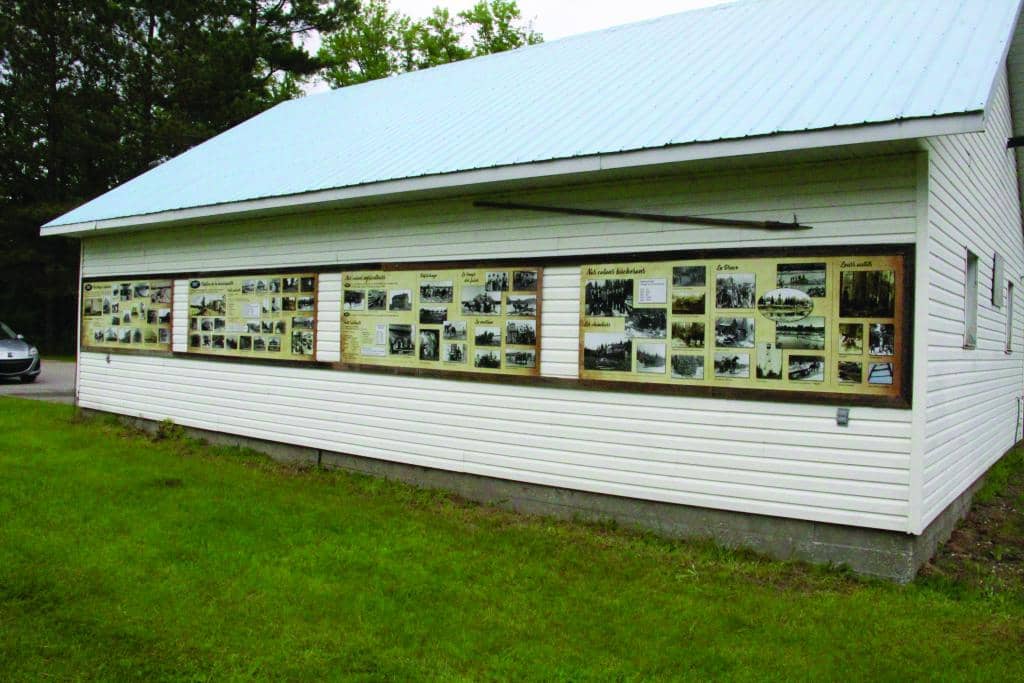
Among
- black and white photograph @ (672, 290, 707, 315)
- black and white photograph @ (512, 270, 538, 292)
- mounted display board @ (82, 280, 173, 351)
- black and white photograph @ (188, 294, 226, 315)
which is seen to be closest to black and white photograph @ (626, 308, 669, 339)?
black and white photograph @ (672, 290, 707, 315)

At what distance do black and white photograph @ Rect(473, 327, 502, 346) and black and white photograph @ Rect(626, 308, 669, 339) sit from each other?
1495 millimetres

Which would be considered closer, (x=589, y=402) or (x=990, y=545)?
(x=990, y=545)

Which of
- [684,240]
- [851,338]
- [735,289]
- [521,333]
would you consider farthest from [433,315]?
[851,338]

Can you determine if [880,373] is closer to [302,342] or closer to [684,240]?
[684,240]

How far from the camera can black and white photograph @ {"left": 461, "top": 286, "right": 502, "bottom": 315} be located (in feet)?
27.3

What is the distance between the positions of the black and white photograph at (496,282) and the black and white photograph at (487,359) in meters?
0.63

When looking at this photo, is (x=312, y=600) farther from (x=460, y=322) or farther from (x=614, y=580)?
(x=460, y=322)

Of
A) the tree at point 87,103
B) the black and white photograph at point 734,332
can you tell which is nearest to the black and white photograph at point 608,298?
the black and white photograph at point 734,332

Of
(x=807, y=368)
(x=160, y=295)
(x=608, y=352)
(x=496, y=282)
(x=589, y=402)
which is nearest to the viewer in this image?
(x=807, y=368)

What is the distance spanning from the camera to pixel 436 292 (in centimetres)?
891

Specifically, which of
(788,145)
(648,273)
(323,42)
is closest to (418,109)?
(648,273)

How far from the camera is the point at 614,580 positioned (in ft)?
19.7

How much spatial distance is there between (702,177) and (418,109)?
A: 5856mm

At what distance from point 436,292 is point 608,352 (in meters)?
2.30
